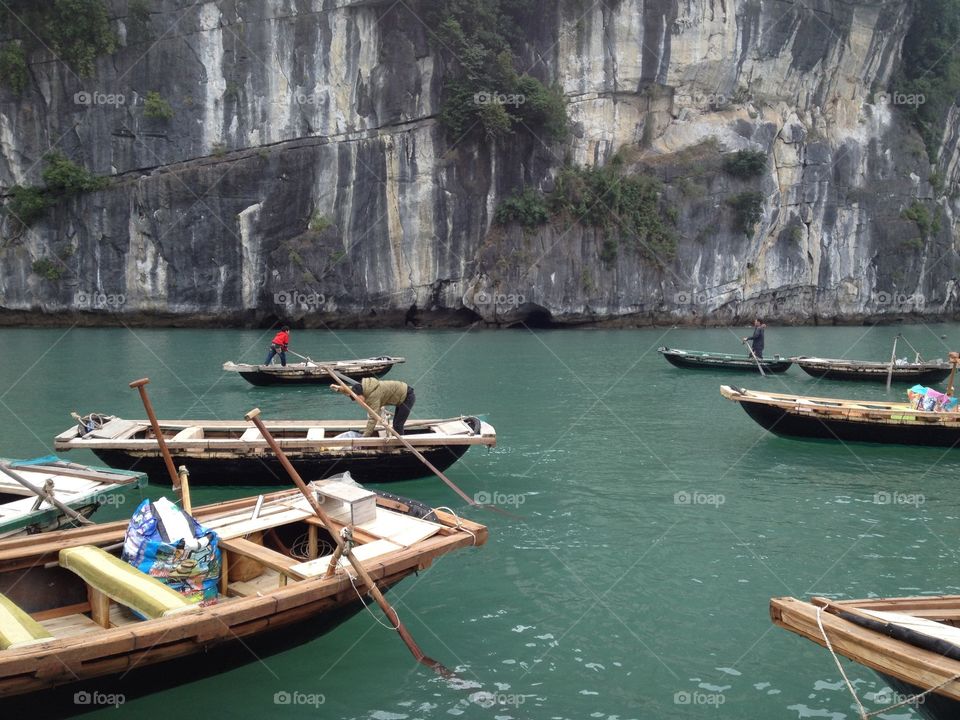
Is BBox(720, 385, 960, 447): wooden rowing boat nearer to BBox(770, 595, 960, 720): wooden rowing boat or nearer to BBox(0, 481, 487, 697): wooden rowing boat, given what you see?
BBox(0, 481, 487, 697): wooden rowing boat

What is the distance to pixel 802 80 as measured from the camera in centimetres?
4334

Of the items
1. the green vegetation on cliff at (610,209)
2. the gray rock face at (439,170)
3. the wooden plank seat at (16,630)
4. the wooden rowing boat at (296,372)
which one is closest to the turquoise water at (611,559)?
the wooden plank seat at (16,630)

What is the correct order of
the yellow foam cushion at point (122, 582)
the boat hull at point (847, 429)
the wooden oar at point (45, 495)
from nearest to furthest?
the yellow foam cushion at point (122, 582), the wooden oar at point (45, 495), the boat hull at point (847, 429)

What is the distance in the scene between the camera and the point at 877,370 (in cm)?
2028

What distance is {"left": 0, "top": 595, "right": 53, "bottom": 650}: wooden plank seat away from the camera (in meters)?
4.43

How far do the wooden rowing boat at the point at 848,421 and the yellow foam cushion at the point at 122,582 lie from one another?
33.0ft

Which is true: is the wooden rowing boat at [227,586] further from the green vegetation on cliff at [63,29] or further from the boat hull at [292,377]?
the green vegetation on cliff at [63,29]

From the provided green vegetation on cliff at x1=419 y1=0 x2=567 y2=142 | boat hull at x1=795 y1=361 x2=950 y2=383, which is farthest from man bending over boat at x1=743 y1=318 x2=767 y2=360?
green vegetation on cliff at x1=419 y1=0 x2=567 y2=142

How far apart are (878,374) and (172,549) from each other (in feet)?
64.0

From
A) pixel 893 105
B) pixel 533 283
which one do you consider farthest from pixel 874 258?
pixel 533 283

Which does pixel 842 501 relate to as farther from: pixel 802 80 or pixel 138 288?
pixel 802 80

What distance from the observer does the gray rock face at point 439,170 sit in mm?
35969

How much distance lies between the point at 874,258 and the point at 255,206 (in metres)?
34.6

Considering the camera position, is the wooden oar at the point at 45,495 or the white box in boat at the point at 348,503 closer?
the wooden oar at the point at 45,495
